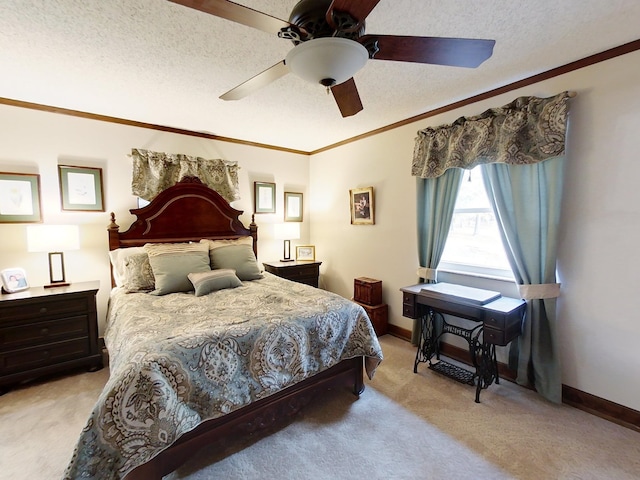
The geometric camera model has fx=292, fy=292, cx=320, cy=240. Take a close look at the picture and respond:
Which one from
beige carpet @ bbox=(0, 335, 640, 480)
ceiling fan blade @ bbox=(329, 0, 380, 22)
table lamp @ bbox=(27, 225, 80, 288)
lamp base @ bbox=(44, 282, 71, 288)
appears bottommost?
beige carpet @ bbox=(0, 335, 640, 480)

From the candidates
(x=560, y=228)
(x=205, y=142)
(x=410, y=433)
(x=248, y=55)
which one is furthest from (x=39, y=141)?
(x=560, y=228)

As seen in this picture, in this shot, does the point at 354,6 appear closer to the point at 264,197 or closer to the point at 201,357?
the point at 201,357

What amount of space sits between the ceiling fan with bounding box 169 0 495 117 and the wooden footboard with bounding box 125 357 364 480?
76.5 inches

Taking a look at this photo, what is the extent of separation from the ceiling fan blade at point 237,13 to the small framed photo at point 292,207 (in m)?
3.41

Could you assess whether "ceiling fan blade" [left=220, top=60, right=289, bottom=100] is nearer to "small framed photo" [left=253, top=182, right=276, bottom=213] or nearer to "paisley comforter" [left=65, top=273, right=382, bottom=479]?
"paisley comforter" [left=65, top=273, right=382, bottom=479]

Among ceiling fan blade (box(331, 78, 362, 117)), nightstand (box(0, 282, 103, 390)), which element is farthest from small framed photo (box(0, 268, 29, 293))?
ceiling fan blade (box(331, 78, 362, 117))

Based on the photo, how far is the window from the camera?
9.22 feet

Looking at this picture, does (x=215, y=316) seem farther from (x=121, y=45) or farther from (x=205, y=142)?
(x=205, y=142)

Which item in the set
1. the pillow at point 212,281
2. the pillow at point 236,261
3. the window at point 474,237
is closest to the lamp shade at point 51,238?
the pillow at point 212,281

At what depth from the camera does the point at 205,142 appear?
12.7 feet

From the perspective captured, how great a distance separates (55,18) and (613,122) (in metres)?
3.63

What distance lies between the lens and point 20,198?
2.81m

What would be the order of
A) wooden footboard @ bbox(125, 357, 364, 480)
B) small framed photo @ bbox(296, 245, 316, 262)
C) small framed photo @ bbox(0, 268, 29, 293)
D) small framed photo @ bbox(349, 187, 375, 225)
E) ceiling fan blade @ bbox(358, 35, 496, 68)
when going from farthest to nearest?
small framed photo @ bbox(296, 245, 316, 262) < small framed photo @ bbox(349, 187, 375, 225) < small framed photo @ bbox(0, 268, 29, 293) < wooden footboard @ bbox(125, 357, 364, 480) < ceiling fan blade @ bbox(358, 35, 496, 68)

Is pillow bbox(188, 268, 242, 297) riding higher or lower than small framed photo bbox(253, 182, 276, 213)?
lower
